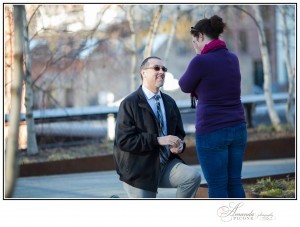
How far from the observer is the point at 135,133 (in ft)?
21.8

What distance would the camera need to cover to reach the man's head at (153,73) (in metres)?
6.74

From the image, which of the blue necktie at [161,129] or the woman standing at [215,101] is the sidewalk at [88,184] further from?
the woman standing at [215,101]

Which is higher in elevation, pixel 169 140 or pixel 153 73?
pixel 153 73

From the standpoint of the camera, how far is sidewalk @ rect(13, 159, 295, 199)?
961cm

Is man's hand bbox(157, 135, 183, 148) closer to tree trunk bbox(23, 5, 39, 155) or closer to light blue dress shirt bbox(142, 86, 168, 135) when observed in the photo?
light blue dress shirt bbox(142, 86, 168, 135)

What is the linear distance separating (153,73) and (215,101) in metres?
0.62

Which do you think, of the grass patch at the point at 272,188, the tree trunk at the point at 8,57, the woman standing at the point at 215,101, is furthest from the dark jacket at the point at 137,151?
the tree trunk at the point at 8,57

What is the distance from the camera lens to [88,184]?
10781 millimetres

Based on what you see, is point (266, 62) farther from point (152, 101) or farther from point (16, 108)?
point (16, 108)

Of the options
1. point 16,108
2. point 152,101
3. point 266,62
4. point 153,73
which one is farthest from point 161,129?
point 266,62

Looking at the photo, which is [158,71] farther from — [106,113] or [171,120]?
[106,113]

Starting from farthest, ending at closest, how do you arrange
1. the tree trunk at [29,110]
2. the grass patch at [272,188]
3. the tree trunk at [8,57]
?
the tree trunk at [29,110] < the tree trunk at [8,57] < the grass patch at [272,188]
